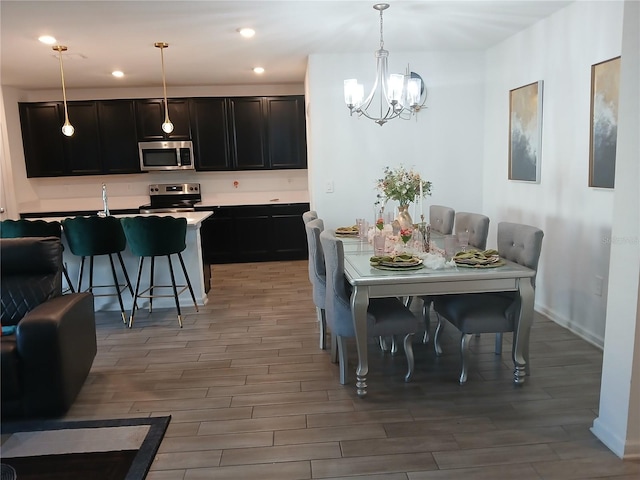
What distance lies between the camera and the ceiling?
3.37 meters

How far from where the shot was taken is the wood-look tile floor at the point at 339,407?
2.18 meters

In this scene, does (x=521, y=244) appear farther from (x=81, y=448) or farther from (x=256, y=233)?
(x=256, y=233)

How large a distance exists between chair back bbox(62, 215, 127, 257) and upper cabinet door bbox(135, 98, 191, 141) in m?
2.72

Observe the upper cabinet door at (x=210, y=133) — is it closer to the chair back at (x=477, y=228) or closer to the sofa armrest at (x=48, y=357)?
the chair back at (x=477, y=228)

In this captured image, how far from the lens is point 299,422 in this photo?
256 cm

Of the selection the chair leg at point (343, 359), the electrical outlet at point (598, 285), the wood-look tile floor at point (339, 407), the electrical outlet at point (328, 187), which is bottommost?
the wood-look tile floor at point (339, 407)

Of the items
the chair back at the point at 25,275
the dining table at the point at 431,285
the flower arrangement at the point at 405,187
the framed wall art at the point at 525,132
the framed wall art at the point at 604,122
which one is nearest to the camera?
the dining table at the point at 431,285

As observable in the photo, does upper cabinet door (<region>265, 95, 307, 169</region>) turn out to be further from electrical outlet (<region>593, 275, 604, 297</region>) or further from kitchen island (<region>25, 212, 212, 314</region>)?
electrical outlet (<region>593, 275, 604, 297</region>)

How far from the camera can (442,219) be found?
4246 millimetres

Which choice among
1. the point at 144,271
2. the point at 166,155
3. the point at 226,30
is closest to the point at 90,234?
the point at 144,271

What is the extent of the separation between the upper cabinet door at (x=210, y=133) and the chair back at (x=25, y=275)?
380 cm

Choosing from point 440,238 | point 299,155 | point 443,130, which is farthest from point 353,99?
point 299,155

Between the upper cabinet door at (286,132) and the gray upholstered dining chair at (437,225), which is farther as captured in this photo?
the upper cabinet door at (286,132)

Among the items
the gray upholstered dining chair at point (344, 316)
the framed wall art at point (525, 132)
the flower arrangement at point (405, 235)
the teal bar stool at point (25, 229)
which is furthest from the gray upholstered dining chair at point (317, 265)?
the teal bar stool at point (25, 229)
